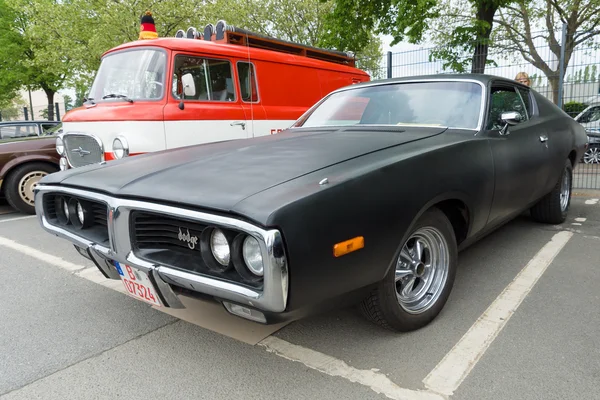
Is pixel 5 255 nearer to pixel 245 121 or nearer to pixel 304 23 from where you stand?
pixel 245 121

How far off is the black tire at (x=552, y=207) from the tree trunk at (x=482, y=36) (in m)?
4.28

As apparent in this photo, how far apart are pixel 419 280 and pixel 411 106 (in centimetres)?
138

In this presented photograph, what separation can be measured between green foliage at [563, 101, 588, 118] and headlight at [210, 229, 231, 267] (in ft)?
24.1

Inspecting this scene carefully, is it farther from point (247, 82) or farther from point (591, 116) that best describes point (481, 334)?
point (591, 116)

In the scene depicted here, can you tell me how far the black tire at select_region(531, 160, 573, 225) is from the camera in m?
4.58

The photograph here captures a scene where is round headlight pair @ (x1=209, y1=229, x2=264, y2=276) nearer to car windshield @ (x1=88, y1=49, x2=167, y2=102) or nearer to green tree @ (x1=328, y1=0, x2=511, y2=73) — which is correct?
car windshield @ (x1=88, y1=49, x2=167, y2=102)

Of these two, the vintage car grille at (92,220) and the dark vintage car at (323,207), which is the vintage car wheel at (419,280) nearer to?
the dark vintage car at (323,207)

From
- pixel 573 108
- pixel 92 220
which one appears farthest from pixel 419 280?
pixel 573 108

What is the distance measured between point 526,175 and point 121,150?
4.01 m

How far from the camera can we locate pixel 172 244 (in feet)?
7.06

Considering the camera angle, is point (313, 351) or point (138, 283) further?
point (313, 351)

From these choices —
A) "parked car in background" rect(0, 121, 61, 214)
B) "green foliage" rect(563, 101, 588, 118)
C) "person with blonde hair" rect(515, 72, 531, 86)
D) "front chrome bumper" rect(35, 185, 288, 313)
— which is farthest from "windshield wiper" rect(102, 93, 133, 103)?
"green foliage" rect(563, 101, 588, 118)

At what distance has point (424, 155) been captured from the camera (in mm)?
2436

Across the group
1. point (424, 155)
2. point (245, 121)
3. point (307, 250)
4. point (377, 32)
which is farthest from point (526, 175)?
point (377, 32)
